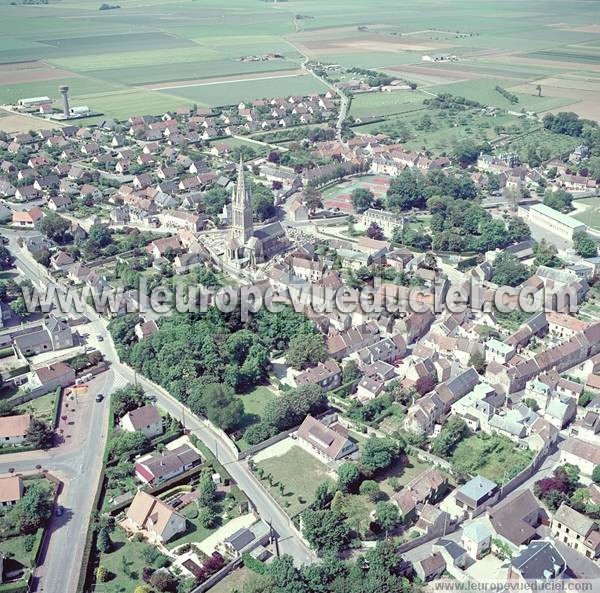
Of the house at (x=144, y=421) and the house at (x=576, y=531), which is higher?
the house at (x=144, y=421)

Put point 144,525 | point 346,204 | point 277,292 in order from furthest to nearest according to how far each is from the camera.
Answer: point 346,204, point 277,292, point 144,525

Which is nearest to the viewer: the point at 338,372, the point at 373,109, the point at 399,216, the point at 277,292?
the point at 338,372

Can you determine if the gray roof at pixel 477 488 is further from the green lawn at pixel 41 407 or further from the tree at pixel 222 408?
the green lawn at pixel 41 407

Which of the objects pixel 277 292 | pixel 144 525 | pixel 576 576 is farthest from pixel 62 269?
pixel 576 576

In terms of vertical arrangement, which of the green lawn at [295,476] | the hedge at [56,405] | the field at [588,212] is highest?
the field at [588,212]

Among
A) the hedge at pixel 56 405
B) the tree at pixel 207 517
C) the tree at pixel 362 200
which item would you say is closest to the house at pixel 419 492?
the tree at pixel 207 517

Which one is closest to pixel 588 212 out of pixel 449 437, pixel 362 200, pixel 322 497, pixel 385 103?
pixel 362 200

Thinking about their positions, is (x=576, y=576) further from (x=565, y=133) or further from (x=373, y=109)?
(x=373, y=109)
